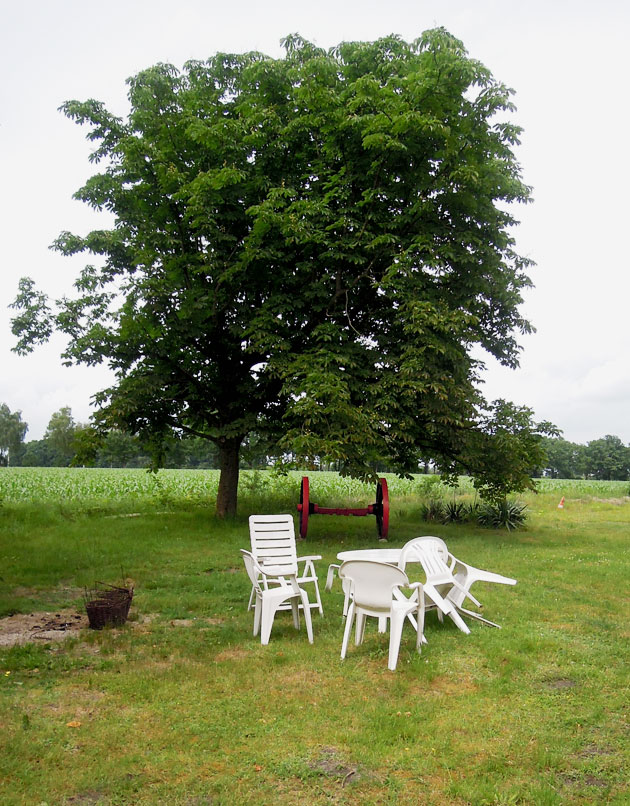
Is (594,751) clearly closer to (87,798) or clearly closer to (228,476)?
(87,798)

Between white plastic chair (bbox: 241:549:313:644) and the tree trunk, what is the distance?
30.0 ft

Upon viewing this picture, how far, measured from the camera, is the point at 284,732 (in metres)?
4.32

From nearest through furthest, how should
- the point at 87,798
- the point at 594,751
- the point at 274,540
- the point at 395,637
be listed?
the point at 87,798
the point at 594,751
the point at 395,637
the point at 274,540

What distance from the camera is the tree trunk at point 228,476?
54.0ft

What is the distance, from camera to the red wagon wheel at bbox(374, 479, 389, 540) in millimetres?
13906

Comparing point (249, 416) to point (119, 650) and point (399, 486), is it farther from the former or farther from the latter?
point (399, 486)

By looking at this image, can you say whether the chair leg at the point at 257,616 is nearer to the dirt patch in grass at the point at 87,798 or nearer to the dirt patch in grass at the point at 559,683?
the dirt patch in grass at the point at 559,683

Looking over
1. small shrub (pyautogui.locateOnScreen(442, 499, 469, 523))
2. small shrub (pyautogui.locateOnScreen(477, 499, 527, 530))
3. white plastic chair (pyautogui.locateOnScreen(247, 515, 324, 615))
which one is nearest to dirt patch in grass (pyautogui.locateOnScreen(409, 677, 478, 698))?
white plastic chair (pyautogui.locateOnScreen(247, 515, 324, 615))

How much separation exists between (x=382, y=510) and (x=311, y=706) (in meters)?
9.54

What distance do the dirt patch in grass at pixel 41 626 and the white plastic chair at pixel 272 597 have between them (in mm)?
1886

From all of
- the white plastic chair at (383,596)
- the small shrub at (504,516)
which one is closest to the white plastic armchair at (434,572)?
the white plastic chair at (383,596)

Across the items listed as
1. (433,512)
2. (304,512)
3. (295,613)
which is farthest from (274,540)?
(433,512)

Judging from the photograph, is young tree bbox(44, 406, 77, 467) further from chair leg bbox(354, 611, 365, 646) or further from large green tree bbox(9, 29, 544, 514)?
chair leg bbox(354, 611, 365, 646)

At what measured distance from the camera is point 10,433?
85375mm
